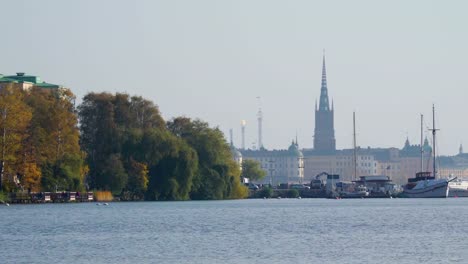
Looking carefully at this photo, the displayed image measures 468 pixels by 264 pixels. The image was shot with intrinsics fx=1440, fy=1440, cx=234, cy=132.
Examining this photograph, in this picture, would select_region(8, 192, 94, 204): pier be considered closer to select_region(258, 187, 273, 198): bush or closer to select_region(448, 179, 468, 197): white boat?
select_region(258, 187, 273, 198): bush

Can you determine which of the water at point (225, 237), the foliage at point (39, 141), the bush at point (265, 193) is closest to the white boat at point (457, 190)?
the bush at point (265, 193)

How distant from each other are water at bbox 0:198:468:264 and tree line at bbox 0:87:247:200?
42.1ft

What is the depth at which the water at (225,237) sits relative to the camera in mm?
52938

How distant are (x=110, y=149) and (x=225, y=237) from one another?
2258 inches

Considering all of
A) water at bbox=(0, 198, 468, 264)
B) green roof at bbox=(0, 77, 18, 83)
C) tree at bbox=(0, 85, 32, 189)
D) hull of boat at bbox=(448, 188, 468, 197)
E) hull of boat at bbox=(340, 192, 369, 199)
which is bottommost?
water at bbox=(0, 198, 468, 264)

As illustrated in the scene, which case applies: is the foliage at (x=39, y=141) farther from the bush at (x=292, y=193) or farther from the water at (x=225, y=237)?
the bush at (x=292, y=193)

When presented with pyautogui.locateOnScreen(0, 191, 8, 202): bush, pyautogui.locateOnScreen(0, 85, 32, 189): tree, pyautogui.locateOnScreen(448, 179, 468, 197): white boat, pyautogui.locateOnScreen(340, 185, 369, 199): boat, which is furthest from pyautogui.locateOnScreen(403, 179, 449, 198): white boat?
pyautogui.locateOnScreen(0, 85, 32, 189): tree

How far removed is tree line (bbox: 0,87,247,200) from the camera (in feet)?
348

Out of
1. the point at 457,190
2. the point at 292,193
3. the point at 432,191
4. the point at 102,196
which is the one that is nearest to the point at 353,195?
the point at 292,193

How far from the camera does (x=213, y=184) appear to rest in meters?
130

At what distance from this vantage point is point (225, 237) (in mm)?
64562

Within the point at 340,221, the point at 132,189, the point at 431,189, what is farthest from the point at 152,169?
the point at 431,189

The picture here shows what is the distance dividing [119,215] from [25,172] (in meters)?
19.0

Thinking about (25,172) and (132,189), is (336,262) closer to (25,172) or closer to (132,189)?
(25,172)
